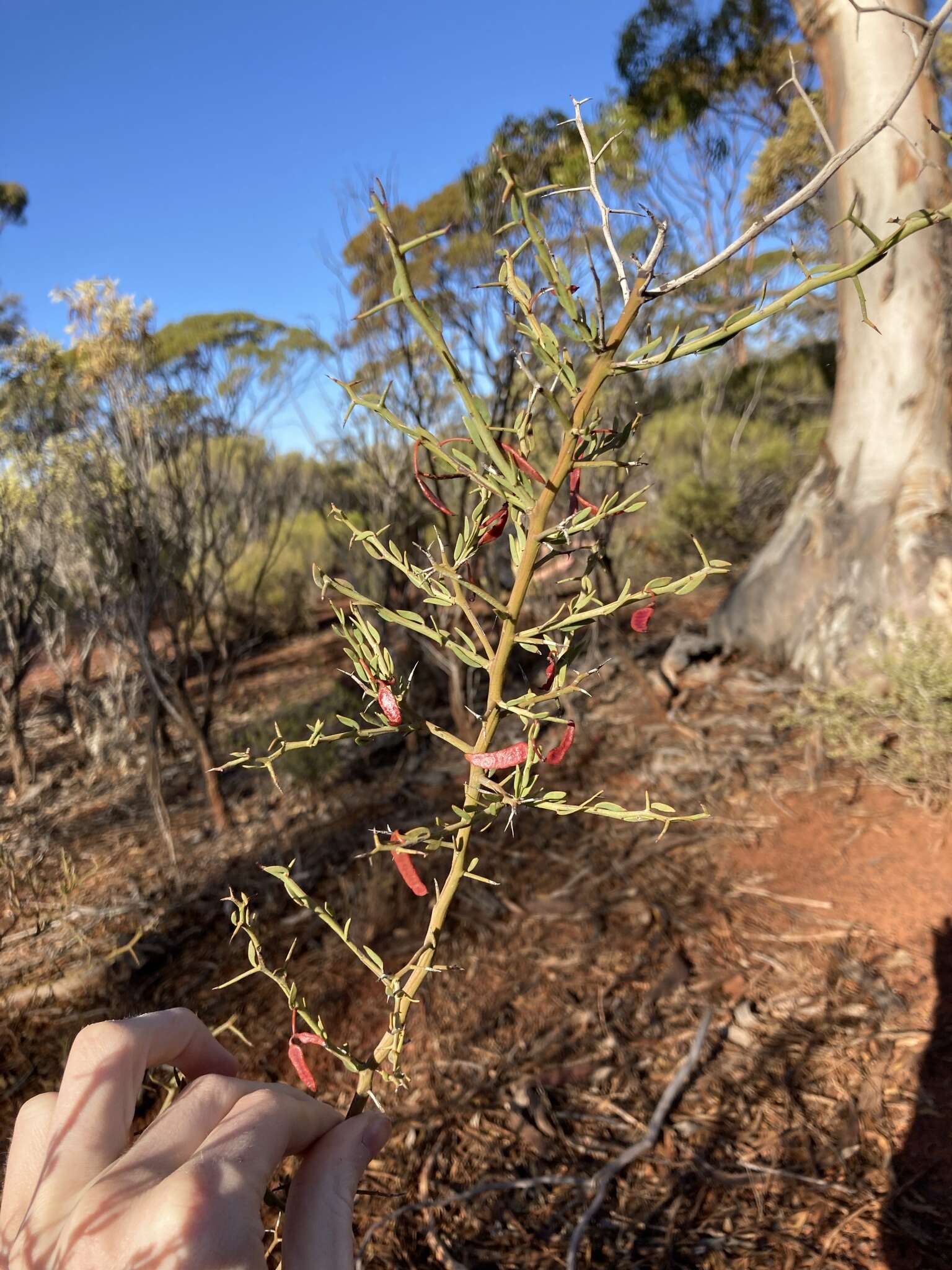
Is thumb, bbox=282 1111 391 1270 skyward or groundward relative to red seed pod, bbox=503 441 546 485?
groundward

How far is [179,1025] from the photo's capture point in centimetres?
74

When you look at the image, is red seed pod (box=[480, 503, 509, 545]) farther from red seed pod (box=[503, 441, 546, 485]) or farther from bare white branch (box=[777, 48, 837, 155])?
bare white branch (box=[777, 48, 837, 155])

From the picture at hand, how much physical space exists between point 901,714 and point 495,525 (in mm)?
3361

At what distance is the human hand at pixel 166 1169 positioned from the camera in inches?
21.5

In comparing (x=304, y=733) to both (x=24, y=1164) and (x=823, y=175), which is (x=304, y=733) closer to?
(x=24, y=1164)

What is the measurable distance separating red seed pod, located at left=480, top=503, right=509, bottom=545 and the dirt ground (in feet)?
3.54

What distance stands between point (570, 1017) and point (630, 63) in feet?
31.2

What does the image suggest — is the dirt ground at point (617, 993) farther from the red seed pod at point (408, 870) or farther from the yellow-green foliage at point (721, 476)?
the yellow-green foliage at point (721, 476)

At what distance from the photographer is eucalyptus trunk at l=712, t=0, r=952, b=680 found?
426 centimetres

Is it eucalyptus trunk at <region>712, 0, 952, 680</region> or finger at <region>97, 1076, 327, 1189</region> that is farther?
eucalyptus trunk at <region>712, 0, 952, 680</region>

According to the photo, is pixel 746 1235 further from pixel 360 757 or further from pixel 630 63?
pixel 630 63

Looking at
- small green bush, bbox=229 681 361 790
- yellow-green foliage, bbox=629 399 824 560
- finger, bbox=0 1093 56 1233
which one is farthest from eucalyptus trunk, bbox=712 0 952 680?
finger, bbox=0 1093 56 1233

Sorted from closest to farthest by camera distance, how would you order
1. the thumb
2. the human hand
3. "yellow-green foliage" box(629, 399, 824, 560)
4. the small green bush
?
1. the human hand
2. the thumb
3. the small green bush
4. "yellow-green foliage" box(629, 399, 824, 560)

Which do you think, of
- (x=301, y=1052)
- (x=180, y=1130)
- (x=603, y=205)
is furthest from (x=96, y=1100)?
(x=603, y=205)
